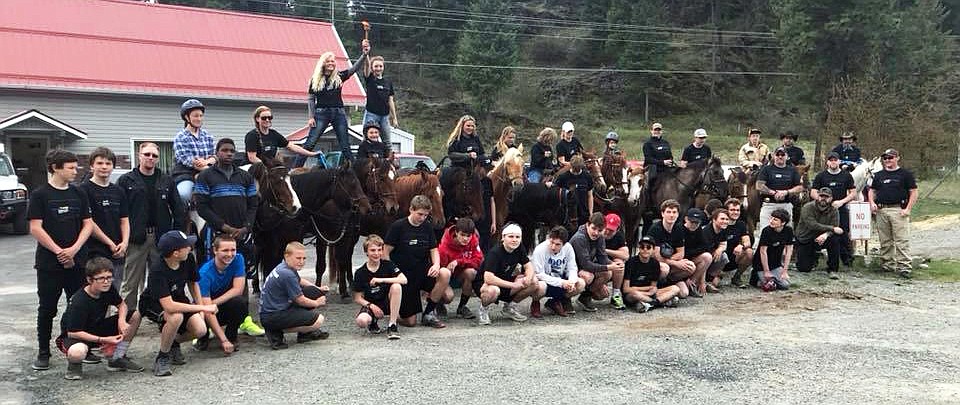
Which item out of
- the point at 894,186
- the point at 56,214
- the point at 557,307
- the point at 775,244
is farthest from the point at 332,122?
the point at 894,186

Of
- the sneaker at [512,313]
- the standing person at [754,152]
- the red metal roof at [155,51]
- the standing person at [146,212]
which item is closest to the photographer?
the standing person at [146,212]

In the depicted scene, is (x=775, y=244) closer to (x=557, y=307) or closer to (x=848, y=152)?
(x=557, y=307)

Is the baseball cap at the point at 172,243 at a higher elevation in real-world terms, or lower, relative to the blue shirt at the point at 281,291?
higher

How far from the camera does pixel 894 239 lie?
1199 cm

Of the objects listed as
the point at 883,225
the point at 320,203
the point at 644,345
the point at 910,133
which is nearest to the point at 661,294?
the point at 644,345

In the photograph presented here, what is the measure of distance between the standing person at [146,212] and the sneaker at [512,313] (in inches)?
144

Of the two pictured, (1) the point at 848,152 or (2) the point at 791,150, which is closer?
(2) the point at 791,150

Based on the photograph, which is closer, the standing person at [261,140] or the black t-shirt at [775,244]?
the standing person at [261,140]

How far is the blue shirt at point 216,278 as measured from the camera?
694cm

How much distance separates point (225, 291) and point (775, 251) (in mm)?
7670

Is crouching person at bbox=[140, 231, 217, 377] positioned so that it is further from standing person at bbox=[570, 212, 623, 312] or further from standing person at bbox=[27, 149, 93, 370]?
standing person at bbox=[570, 212, 623, 312]

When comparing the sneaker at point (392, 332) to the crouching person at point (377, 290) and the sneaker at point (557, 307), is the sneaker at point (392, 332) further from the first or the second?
the sneaker at point (557, 307)

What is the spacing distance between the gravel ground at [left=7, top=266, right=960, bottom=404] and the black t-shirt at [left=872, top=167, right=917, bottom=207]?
3.56 metres

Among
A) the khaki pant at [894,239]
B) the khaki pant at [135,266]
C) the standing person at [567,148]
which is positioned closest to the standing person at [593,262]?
the standing person at [567,148]
